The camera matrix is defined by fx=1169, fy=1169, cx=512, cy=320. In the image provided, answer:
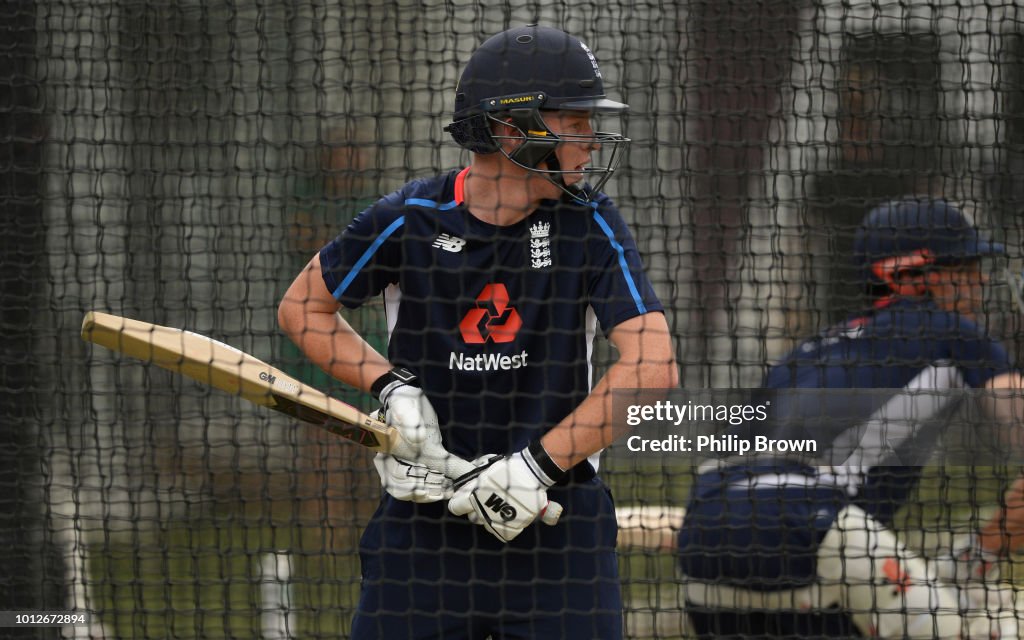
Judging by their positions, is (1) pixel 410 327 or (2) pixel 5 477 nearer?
(1) pixel 410 327

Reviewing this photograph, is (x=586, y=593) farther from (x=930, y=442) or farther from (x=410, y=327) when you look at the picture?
(x=930, y=442)

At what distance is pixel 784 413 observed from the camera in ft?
9.98

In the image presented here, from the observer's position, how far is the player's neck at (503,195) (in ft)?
8.73

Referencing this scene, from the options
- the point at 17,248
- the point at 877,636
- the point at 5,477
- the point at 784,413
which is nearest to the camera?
the point at 784,413

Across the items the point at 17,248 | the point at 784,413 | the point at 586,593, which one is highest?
the point at 17,248

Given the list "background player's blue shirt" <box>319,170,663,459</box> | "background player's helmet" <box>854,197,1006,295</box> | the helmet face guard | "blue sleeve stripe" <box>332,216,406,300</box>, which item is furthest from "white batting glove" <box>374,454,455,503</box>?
"background player's helmet" <box>854,197,1006,295</box>

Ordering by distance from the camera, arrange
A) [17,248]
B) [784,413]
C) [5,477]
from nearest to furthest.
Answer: [784,413]
[17,248]
[5,477]

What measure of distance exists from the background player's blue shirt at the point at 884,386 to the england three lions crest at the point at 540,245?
81 cm

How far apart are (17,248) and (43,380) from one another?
61 cm

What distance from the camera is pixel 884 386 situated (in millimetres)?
3197

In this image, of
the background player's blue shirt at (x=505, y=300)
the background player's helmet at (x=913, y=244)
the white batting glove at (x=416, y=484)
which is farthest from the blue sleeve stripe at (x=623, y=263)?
the background player's helmet at (x=913, y=244)

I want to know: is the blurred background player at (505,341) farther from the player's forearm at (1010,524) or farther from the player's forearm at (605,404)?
the player's forearm at (1010,524)

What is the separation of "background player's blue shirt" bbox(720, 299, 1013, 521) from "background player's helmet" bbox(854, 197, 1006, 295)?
13 cm

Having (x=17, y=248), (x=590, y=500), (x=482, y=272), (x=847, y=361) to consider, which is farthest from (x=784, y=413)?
(x=17, y=248)
